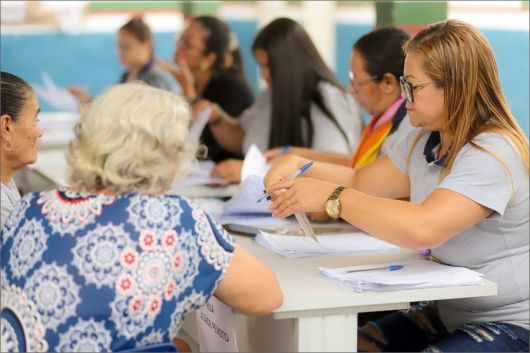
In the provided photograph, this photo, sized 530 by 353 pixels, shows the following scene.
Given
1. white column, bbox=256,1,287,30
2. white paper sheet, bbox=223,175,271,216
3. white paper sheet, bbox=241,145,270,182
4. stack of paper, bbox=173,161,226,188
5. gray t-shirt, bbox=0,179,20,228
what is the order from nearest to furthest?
gray t-shirt, bbox=0,179,20,228 < white paper sheet, bbox=223,175,271,216 < white paper sheet, bbox=241,145,270,182 < stack of paper, bbox=173,161,226,188 < white column, bbox=256,1,287,30

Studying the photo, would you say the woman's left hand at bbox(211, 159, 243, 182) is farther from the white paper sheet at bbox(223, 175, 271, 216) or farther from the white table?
the white table

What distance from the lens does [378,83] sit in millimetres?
3059

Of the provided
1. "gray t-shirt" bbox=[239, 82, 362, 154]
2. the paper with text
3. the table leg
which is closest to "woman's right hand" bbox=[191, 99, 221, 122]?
"gray t-shirt" bbox=[239, 82, 362, 154]

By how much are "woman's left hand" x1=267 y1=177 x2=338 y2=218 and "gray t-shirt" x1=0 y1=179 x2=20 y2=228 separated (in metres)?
0.65

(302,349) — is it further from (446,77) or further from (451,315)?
(446,77)

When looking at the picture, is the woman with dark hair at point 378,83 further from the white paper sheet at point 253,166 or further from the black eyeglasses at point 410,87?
the black eyeglasses at point 410,87

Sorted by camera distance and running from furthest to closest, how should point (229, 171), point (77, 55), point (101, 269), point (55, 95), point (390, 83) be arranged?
1. point (77, 55)
2. point (55, 95)
3. point (229, 171)
4. point (390, 83)
5. point (101, 269)

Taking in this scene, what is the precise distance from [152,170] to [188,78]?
3419 mm

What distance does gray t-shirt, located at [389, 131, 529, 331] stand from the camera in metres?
2.08

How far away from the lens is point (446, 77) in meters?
2.17

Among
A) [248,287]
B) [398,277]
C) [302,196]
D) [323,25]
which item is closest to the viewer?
[248,287]

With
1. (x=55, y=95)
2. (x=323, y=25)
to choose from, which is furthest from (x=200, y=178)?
(x=55, y=95)

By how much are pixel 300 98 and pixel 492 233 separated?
1798 millimetres

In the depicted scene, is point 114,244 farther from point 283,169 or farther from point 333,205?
point 283,169
